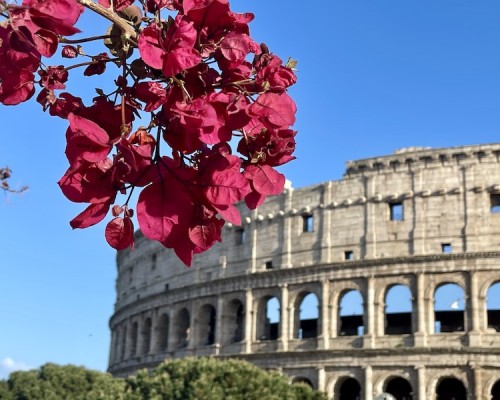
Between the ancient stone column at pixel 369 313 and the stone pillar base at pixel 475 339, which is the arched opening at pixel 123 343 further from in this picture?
the stone pillar base at pixel 475 339

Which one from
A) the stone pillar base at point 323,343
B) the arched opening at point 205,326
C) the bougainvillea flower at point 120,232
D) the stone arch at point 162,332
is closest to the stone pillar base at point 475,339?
the stone pillar base at point 323,343

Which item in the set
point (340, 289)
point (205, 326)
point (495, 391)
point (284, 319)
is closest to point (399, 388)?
point (495, 391)

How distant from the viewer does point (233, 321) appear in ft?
155

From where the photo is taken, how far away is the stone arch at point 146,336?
53875 mm

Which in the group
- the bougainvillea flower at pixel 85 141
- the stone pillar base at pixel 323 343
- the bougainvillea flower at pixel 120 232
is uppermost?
the stone pillar base at pixel 323 343

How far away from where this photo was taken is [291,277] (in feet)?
146

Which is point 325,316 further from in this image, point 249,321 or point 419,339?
point 419,339

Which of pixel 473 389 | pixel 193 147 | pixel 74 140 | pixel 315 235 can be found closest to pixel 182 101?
pixel 193 147

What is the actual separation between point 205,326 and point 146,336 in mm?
7057

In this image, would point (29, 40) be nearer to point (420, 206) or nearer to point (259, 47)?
point (259, 47)

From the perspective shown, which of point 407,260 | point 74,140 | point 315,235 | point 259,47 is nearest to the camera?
point 74,140

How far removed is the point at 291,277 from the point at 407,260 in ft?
22.5

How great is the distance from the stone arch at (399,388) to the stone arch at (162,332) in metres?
15.8

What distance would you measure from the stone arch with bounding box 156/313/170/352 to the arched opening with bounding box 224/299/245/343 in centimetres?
606
